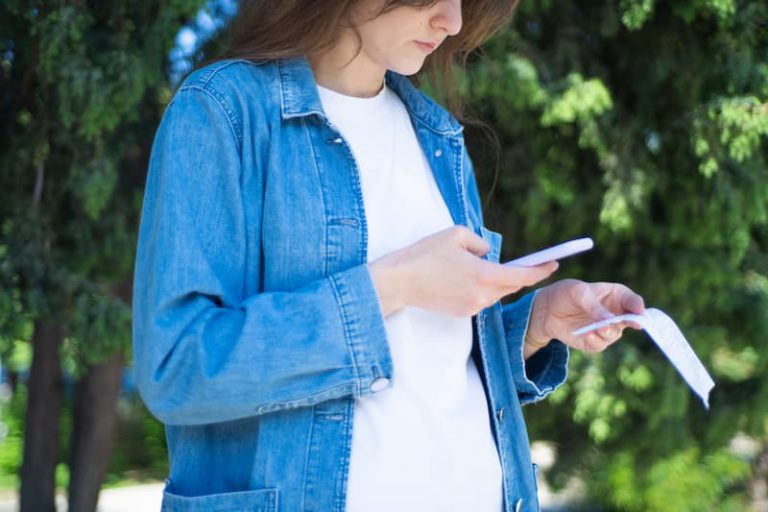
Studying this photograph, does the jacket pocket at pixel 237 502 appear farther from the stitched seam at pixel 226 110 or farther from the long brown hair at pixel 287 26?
the long brown hair at pixel 287 26

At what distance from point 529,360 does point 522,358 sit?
0.41ft

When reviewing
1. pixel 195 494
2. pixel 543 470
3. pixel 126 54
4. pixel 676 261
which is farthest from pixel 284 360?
pixel 543 470

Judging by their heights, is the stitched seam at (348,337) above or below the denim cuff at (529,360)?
above

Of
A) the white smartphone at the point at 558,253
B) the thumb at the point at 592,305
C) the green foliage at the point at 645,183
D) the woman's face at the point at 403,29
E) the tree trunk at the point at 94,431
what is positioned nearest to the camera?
the white smartphone at the point at 558,253

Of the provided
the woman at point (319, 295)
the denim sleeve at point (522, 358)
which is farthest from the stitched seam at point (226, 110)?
the denim sleeve at point (522, 358)

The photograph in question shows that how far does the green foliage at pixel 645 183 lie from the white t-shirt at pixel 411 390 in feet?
6.65

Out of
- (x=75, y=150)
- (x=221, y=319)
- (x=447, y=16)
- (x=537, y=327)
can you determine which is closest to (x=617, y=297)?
(x=537, y=327)

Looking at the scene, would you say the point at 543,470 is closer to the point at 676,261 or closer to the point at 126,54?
the point at 676,261

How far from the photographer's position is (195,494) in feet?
4.58

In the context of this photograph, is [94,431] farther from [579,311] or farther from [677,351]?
[677,351]

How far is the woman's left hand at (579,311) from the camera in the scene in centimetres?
160

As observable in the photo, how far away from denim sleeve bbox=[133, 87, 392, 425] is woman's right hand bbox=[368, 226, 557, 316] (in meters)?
0.03

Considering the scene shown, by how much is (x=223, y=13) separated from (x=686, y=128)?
1.76 metres

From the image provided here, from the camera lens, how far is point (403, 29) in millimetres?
1511
